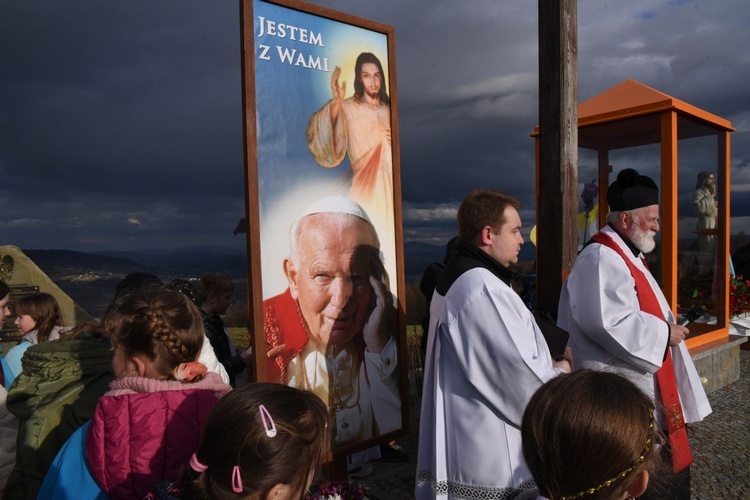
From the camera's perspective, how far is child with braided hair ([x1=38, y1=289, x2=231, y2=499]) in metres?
1.77

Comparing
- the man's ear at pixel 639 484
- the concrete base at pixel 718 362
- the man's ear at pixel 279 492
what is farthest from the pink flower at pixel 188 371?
the concrete base at pixel 718 362

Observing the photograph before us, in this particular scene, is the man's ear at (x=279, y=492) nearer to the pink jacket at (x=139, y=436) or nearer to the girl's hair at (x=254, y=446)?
the girl's hair at (x=254, y=446)

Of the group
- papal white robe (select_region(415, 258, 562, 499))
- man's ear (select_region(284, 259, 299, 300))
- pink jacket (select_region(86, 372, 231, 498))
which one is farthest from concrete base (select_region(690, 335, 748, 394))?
pink jacket (select_region(86, 372, 231, 498))

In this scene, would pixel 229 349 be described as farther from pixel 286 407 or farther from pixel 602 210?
pixel 602 210

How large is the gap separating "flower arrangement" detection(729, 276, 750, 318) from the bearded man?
5140mm

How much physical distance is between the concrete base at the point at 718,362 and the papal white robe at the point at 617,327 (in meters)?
3.33

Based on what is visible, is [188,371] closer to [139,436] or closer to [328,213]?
[139,436]

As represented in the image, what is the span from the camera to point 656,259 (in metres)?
6.51

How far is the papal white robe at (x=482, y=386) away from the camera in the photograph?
239cm

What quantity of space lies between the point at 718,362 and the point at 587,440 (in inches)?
266

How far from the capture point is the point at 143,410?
A: 5.85ft

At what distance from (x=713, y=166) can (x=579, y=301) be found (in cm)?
486

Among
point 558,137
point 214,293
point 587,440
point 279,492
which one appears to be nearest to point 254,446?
point 279,492

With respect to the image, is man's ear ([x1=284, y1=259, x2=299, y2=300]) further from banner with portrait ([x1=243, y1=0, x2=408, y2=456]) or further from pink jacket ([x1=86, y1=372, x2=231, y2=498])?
pink jacket ([x1=86, y1=372, x2=231, y2=498])
